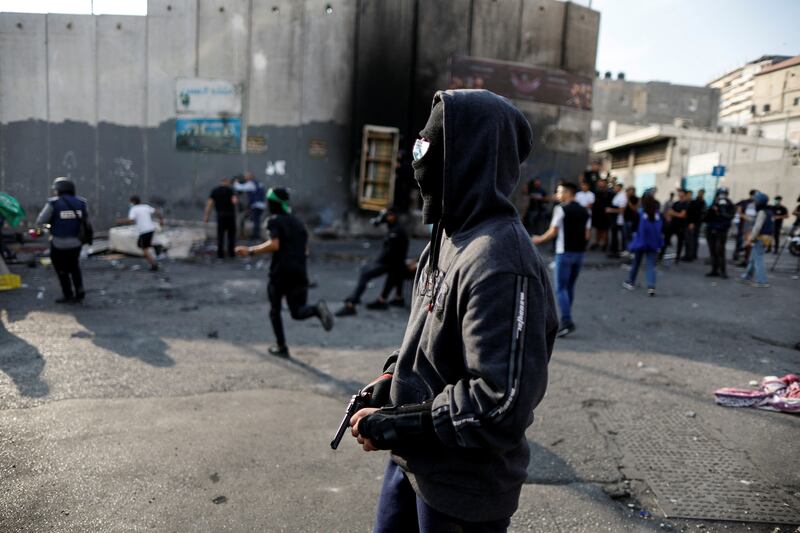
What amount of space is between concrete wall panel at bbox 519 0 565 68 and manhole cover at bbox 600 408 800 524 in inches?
524

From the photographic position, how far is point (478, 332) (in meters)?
1.44

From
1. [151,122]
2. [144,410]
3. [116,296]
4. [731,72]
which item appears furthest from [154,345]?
[151,122]

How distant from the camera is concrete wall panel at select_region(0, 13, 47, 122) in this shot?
15031 mm

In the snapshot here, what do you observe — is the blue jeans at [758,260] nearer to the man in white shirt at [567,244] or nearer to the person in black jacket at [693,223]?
the person in black jacket at [693,223]

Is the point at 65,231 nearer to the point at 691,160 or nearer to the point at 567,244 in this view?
the point at 567,244

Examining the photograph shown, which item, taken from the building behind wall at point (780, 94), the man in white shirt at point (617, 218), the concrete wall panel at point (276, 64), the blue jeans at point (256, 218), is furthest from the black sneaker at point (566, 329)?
the concrete wall panel at point (276, 64)

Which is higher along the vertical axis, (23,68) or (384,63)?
(384,63)

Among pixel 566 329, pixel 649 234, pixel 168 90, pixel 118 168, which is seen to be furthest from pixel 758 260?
pixel 118 168

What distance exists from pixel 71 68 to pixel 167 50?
2.79 metres

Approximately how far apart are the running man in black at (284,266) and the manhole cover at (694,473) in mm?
3316

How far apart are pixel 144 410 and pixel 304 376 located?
1462mm

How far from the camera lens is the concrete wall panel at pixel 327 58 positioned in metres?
14.6

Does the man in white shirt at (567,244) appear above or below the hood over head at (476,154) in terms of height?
below

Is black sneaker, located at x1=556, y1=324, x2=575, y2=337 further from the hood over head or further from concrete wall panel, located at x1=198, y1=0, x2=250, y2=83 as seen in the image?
concrete wall panel, located at x1=198, y1=0, x2=250, y2=83
